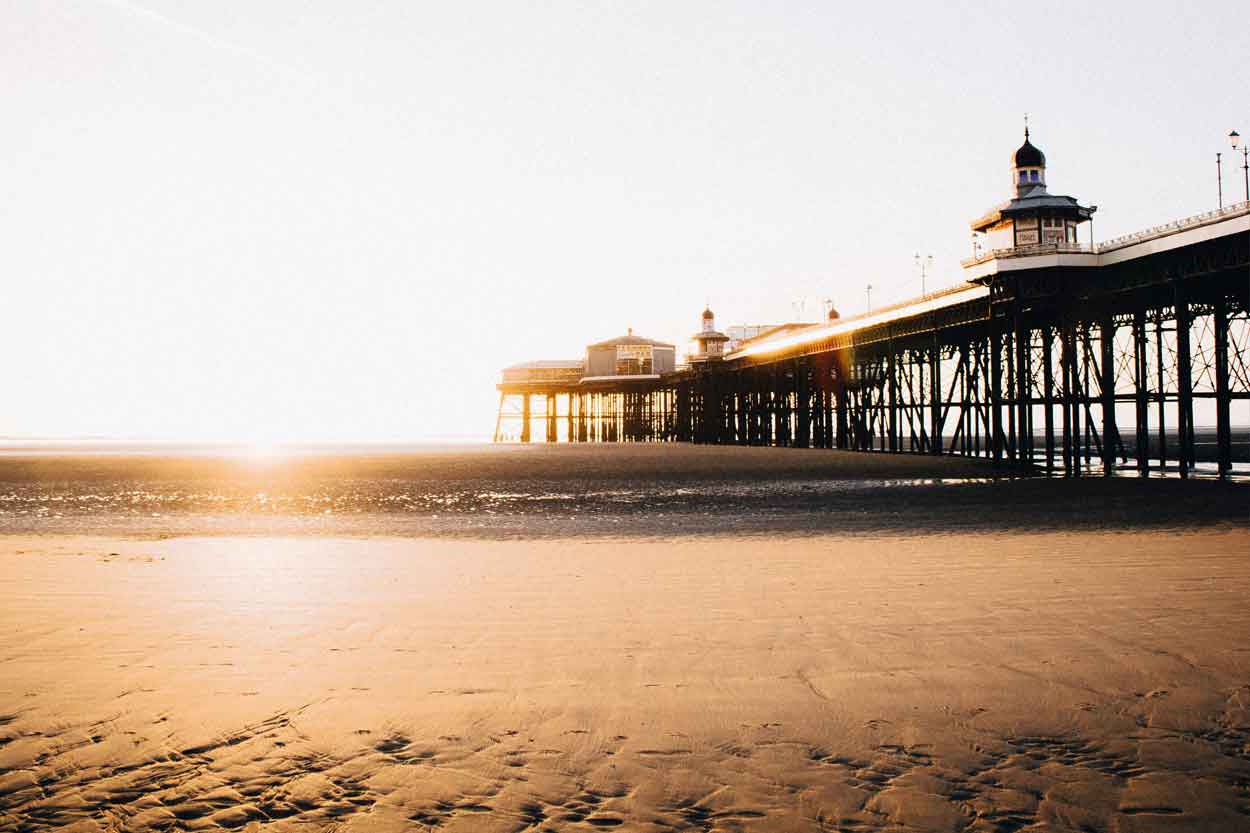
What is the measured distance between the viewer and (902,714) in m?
5.27

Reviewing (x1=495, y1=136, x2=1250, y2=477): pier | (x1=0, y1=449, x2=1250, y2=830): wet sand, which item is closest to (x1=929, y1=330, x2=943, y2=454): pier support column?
(x1=495, y1=136, x2=1250, y2=477): pier

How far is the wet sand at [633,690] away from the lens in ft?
13.6

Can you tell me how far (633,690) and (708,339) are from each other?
267 ft

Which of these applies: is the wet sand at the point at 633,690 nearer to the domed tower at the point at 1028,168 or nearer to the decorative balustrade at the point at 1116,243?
the decorative balustrade at the point at 1116,243

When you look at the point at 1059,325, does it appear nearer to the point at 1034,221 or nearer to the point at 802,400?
the point at 1034,221

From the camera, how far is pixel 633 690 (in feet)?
19.0

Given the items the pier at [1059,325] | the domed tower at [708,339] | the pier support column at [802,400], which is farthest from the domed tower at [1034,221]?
the domed tower at [708,339]

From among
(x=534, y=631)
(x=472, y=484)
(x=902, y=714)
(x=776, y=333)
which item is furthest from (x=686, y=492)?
(x=776, y=333)

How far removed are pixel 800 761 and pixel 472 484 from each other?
24.5 meters

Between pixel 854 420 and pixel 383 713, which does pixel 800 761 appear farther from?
pixel 854 420

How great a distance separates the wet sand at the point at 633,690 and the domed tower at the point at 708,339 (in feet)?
243

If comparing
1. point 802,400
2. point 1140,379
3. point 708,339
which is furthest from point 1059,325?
point 708,339

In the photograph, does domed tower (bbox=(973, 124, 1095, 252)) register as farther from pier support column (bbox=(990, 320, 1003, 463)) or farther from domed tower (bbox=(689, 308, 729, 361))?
domed tower (bbox=(689, 308, 729, 361))

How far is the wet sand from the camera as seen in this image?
13.6 feet
